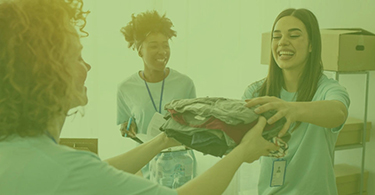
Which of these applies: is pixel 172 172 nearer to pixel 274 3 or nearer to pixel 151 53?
pixel 151 53

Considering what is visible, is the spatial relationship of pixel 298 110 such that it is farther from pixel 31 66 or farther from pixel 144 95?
pixel 144 95

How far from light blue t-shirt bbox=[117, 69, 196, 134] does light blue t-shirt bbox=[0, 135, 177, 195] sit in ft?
5.03

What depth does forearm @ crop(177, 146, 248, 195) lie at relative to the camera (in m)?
1.03

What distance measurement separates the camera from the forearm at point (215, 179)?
103cm

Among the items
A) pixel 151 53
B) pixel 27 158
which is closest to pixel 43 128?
pixel 27 158

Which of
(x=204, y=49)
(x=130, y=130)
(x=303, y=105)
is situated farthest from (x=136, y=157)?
(x=204, y=49)

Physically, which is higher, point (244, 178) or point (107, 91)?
point (107, 91)

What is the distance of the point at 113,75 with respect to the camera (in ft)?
11.1

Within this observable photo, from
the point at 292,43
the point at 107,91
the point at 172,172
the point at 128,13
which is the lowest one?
the point at 172,172

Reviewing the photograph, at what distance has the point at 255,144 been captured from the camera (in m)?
1.21

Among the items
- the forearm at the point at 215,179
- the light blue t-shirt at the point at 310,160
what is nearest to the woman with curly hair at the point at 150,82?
the light blue t-shirt at the point at 310,160

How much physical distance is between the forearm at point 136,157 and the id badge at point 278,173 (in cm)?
48

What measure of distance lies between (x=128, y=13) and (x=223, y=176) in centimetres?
253

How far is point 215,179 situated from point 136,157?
379 mm
